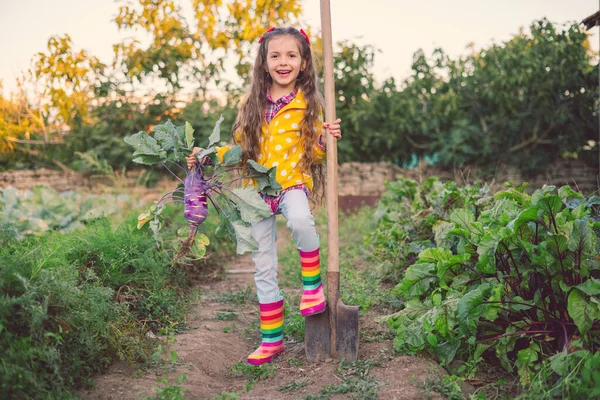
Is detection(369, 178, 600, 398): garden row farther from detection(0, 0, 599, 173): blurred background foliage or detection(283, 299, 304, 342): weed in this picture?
detection(0, 0, 599, 173): blurred background foliage

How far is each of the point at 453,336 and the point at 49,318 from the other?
186 centimetres

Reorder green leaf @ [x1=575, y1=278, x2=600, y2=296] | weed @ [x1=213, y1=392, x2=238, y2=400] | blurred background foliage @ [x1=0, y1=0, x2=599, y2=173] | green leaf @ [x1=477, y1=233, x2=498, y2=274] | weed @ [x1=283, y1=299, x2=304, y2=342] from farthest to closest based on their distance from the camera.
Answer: blurred background foliage @ [x1=0, y1=0, x2=599, y2=173] < weed @ [x1=283, y1=299, x2=304, y2=342] < green leaf @ [x1=477, y1=233, x2=498, y2=274] < weed @ [x1=213, y1=392, x2=238, y2=400] < green leaf @ [x1=575, y1=278, x2=600, y2=296]

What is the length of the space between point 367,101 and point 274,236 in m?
7.84

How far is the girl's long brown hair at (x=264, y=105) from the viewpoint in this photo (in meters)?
3.16

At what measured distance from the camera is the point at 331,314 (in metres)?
3.01

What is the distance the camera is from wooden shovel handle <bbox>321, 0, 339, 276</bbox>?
3023 millimetres

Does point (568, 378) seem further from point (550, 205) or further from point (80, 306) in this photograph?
point (80, 306)

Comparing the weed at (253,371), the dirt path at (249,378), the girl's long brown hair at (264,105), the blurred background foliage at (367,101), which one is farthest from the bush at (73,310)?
the blurred background foliage at (367,101)

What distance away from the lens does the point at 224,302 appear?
435 centimetres

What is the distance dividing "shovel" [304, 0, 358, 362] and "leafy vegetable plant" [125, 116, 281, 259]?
32 centimetres

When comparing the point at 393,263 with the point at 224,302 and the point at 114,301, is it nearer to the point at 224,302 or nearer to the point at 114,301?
the point at 224,302

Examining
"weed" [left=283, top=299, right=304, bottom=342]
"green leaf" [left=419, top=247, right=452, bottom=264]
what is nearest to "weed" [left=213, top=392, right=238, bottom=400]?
"weed" [left=283, top=299, right=304, bottom=342]

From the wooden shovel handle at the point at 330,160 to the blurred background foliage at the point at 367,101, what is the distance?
636 centimetres

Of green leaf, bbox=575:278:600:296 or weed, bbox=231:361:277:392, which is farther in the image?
weed, bbox=231:361:277:392
